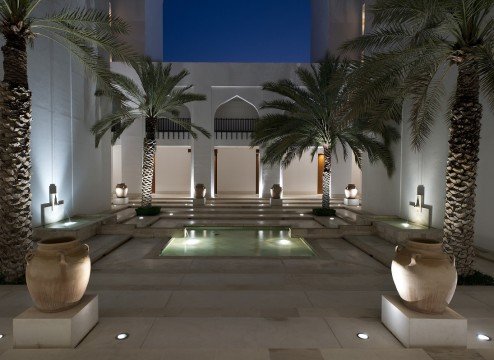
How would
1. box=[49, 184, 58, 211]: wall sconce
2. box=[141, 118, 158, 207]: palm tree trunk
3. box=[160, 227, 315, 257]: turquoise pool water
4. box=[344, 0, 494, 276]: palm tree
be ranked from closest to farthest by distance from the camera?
box=[344, 0, 494, 276]: palm tree < box=[160, 227, 315, 257]: turquoise pool water < box=[49, 184, 58, 211]: wall sconce < box=[141, 118, 158, 207]: palm tree trunk

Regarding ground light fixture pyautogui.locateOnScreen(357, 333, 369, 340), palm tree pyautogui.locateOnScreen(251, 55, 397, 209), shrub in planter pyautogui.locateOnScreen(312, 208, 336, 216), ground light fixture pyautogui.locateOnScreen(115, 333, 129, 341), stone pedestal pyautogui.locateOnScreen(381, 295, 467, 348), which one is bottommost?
ground light fixture pyautogui.locateOnScreen(357, 333, 369, 340)

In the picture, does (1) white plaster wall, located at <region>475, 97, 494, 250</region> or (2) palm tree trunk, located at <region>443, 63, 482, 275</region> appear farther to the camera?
(1) white plaster wall, located at <region>475, 97, 494, 250</region>

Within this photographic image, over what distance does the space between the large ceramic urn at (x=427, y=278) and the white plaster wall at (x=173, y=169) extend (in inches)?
764

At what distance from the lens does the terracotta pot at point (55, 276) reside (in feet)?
12.2

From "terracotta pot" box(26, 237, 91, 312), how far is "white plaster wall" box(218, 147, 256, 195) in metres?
18.9

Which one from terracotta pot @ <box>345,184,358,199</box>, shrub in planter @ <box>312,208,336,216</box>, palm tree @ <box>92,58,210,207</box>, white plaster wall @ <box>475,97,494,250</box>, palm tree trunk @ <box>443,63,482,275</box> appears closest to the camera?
palm tree trunk @ <box>443,63,482,275</box>

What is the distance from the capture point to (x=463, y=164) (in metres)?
5.93

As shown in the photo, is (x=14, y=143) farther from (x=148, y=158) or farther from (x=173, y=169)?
(x=173, y=169)

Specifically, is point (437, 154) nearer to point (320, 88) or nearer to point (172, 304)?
point (320, 88)

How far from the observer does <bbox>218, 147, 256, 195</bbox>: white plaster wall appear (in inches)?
904

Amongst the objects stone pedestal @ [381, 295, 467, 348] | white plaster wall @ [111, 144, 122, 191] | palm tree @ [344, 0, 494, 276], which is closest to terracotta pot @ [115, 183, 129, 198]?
white plaster wall @ [111, 144, 122, 191]

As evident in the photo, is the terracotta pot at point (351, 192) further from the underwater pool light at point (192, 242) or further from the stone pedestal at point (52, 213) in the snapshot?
the stone pedestal at point (52, 213)

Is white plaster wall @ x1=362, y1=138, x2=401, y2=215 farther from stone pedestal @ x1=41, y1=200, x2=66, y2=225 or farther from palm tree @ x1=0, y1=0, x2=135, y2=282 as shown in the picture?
stone pedestal @ x1=41, y1=200, x2=66, y2=225

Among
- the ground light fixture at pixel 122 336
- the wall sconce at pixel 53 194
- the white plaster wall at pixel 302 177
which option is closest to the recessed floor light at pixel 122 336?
the ground light fixture at pixel 122 336
